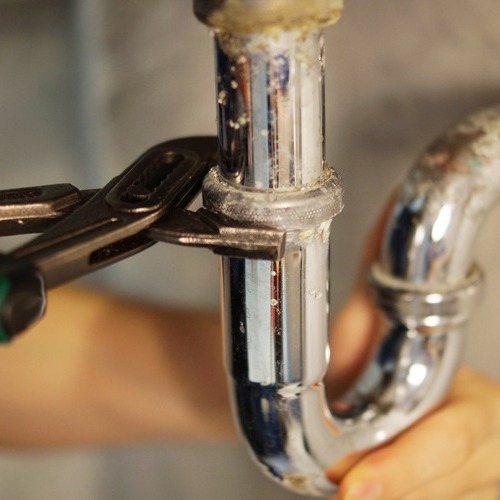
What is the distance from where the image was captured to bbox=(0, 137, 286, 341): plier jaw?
20 cm

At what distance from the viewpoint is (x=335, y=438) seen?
1.15 ft

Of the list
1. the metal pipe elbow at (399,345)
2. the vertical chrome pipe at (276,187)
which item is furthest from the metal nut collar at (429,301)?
the vertical chrome pipe at (276,187)

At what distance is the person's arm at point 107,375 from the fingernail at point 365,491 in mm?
176

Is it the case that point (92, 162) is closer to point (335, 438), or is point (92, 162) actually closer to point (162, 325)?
point (162, 325)

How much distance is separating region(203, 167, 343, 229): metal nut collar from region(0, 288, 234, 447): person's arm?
303mm

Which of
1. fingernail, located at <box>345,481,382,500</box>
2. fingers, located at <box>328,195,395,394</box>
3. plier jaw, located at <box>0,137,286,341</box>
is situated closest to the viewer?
plier jaw, located at <box>0,137,286,341</box>

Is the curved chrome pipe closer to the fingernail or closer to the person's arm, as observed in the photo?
the fingernail

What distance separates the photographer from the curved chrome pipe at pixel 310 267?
238mm

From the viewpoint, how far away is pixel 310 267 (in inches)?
10.5

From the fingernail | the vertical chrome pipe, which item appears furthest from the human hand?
the vertical chrome pipe

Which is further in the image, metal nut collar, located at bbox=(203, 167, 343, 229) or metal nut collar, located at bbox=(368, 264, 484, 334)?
metal nut collar, located at bbox=(368, 264, 484, 334)

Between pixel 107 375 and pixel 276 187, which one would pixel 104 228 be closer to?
pixel 276 187

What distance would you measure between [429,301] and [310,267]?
0.44ft

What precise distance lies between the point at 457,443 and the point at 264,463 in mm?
151
